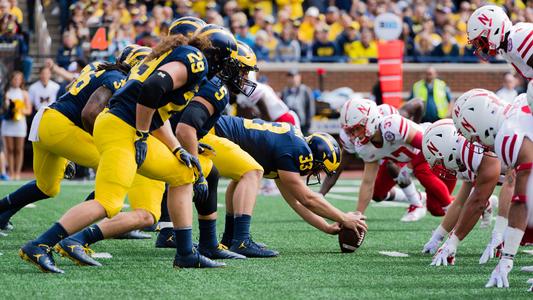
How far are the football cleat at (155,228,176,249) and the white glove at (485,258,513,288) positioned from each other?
281cm

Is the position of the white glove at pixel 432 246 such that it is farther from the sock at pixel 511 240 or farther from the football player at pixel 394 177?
the football player at pixel 394 177

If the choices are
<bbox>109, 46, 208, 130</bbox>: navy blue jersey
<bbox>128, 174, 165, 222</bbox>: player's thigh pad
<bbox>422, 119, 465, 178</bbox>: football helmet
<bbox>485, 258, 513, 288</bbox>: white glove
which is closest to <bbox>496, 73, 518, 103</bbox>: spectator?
<bbox>422, 119, 465, 178</bbox>: football helmet

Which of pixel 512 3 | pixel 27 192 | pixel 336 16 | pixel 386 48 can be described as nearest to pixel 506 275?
pixel 27 192

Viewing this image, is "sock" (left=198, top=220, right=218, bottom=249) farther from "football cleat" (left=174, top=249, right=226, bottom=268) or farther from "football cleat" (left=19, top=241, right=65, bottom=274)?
"football cleat" (left=19, top=241, right=65, bottom=274)

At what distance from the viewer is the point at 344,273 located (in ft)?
22.6

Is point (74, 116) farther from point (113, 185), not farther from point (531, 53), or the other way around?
point (531, 53)

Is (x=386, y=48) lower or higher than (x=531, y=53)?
lower

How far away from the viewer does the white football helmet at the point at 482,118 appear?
6.67m

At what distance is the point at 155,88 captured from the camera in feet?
20.4

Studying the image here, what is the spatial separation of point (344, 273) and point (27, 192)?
9.67 ft

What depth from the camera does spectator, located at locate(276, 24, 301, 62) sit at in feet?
62.5

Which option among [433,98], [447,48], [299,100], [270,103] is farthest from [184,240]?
[447,48]

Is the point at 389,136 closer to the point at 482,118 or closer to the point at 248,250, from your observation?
the point at 248,250

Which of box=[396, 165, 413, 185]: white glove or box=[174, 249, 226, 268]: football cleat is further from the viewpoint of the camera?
box=[396, 165, 413, 185]: white glove
